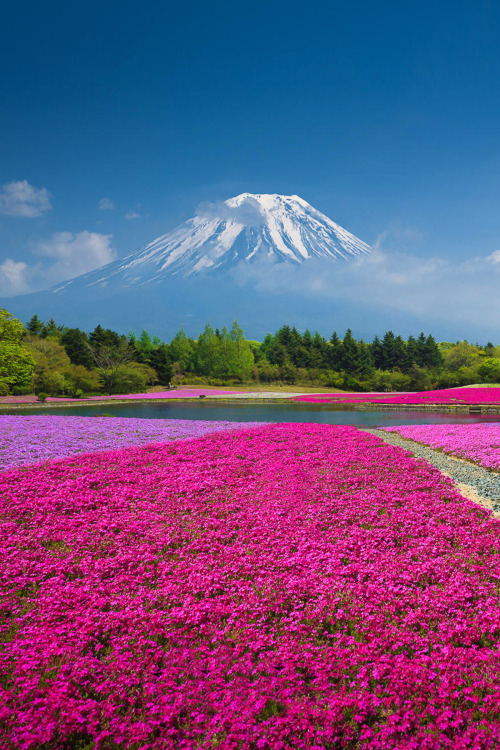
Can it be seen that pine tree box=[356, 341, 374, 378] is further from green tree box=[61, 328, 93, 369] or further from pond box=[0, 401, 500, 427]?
green tree box=[61, 328, 93, 369]

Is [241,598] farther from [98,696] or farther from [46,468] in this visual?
[46,468]

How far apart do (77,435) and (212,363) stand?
72.2m

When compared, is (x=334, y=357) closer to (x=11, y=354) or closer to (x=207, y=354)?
(x=207, y=354)

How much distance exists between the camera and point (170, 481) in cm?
1109

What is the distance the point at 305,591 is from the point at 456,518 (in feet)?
14.5

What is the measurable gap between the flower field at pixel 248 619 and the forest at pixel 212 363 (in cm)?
4222

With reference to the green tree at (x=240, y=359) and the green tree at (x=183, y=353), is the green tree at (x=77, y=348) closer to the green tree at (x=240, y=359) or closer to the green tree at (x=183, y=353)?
the green tree at (x=183, y=353)

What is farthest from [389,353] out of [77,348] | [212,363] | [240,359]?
[77,348]

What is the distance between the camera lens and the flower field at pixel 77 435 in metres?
15.0

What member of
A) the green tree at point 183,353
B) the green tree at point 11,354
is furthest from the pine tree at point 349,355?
the green tree at point 11,354

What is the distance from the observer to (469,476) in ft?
40.0

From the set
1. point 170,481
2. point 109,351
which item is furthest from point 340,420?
point 109,351

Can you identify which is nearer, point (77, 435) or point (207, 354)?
point (77, 435)

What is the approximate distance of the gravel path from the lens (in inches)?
402
